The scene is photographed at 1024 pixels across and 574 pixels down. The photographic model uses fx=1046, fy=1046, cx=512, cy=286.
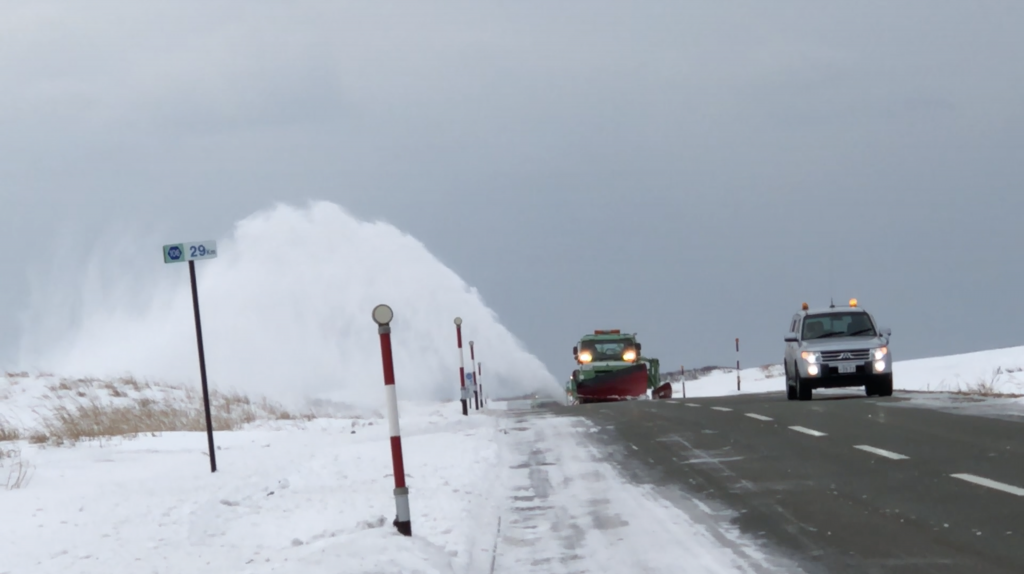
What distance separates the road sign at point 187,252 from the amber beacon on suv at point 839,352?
543 inches

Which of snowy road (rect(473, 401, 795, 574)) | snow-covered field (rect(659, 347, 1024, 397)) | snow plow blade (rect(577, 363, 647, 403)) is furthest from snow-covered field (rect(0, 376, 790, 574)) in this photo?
snow plow blade (rect(577, 363, 647, 403))

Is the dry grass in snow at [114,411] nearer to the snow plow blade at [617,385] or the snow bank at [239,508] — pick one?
the snow bank at [239,508]

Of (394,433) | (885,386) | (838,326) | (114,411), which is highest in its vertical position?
(394,433)

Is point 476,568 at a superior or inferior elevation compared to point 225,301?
inferior

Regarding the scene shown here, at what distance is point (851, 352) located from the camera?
70.8 feet

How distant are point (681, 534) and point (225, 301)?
45080 millimetres

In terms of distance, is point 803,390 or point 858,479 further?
point 803,390

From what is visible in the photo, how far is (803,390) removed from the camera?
73.1 ft

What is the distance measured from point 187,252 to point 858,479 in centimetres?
764

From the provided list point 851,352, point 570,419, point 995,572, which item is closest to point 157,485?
point 995,572

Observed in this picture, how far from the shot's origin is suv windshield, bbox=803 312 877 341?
2225 centimetres

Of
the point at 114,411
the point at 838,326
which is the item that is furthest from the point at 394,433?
the point at 838,326

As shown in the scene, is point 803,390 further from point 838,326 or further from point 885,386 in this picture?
point 885,386

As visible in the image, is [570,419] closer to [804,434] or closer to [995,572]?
[804,434]
